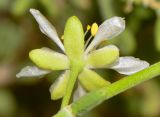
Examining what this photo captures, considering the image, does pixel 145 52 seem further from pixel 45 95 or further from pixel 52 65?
pixel 52 65

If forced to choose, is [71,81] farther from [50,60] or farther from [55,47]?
[55,47]

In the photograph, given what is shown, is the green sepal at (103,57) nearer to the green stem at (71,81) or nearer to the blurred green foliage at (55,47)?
the green stem at (71,81)

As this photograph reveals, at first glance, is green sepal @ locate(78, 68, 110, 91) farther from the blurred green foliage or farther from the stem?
the blurred green foliage

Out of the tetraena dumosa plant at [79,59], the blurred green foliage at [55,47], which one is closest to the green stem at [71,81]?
the tetraena dumosa plant at [79,59]

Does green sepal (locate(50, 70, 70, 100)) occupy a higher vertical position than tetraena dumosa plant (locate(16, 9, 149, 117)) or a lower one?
lower

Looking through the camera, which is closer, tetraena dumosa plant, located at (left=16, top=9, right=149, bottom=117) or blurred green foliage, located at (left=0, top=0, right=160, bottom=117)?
tetraena dumosa plant, located at (left=16, top=9, right=149, bottom=117)

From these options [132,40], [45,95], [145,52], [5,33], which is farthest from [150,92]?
[5,33]

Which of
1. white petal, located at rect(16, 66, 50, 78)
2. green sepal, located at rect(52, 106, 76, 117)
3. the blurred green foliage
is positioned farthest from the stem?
the blurred green foliage

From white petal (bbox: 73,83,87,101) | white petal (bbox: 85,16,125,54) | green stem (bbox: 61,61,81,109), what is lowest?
white petal (bbox: 73,83,87,101)
